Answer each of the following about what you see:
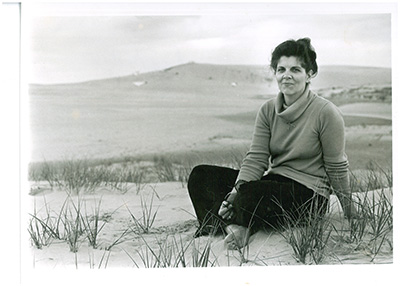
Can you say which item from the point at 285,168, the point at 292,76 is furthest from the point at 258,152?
the point at 292,76

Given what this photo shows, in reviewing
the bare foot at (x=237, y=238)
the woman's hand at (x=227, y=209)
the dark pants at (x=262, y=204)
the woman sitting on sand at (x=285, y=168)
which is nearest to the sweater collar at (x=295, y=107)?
the woman sitting on sand at (x=285, y=168)

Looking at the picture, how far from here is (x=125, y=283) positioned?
2.34 metres

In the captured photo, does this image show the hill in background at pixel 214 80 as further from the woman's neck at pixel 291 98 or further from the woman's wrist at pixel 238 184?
the woman's wrist at pixel 238 184

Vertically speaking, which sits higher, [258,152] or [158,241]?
[258,152]

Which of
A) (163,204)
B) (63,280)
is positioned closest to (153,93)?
(163,204)

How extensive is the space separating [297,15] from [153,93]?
0.71m

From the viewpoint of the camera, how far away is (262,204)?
2.32 metres

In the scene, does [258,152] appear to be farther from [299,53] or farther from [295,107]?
[299,53]

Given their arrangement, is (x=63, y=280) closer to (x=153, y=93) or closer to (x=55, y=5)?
(x=153, y=93)

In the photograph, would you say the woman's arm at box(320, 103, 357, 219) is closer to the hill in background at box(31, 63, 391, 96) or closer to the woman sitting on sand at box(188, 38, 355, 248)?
the woman sitting on sand at box(188, 38, 355, 248)

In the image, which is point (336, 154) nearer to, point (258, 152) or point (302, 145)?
point (302, 145)

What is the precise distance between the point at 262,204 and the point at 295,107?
44 cm

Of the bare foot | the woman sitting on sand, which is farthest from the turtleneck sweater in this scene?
the bare foot

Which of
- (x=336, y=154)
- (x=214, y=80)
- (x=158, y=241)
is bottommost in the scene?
(x=158, y=241)
